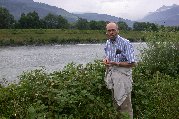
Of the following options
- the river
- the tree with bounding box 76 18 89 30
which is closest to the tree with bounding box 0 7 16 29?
the tree with bounding box 76 18 89 30

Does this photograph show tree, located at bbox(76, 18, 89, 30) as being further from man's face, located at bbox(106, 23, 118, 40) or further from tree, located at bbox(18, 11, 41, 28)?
man's face, located at bbox(106, 23, 118, 40)

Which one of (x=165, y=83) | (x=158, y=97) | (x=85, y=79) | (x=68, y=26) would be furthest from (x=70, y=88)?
(x=68, y=26)

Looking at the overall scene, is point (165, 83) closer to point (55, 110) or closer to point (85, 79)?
point (85, 79)

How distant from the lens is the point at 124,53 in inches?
321

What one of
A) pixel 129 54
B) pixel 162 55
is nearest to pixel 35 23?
pixel 162 55

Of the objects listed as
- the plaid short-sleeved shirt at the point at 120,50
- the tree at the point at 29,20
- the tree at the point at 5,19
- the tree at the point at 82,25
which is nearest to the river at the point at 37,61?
the plaid short-sleeved shirt at the point at 120,50

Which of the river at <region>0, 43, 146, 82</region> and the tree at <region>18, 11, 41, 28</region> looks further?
the tree at <region>18, 11, 41, 28</region>

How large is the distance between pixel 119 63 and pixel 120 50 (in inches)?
11.2

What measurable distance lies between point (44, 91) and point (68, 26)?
538 feet

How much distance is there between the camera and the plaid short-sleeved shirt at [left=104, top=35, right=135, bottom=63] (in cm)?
811

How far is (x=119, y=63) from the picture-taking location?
812 centimetres

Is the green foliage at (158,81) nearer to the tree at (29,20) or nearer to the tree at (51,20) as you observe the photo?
the tree at (29,20)

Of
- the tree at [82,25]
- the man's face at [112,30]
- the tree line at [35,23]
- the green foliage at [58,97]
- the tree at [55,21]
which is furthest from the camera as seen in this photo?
the tree at [82,25]

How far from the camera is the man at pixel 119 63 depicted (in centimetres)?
810
